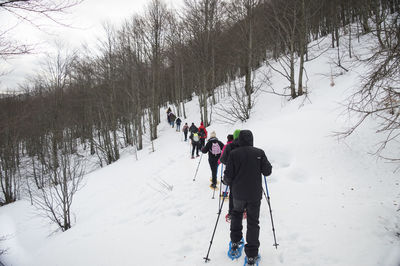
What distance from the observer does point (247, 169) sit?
3.22 meters

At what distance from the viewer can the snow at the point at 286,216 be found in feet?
11.5

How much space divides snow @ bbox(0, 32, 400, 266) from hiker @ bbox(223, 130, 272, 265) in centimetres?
52

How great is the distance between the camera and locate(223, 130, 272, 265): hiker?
318 centimetres

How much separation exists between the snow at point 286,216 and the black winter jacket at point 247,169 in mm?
1275

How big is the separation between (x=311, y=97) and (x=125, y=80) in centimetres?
1741

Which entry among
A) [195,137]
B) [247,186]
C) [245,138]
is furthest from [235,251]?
[195,137]

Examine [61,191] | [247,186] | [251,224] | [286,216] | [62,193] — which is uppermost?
[247,186]

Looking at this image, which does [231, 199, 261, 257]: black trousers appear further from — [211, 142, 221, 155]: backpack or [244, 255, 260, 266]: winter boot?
[211, 142, 221, 155]: backpack

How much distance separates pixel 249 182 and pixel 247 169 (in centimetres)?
22

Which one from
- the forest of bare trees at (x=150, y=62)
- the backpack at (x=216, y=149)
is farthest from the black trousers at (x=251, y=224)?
the forest of bare trees at (x=150, y=62)

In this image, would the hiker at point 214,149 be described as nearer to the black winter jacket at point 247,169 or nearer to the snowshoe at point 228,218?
the snowshoe at point 228,218

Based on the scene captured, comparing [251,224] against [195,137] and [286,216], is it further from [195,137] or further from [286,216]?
[195,137]

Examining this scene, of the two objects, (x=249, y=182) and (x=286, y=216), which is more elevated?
(x=249, y=182)

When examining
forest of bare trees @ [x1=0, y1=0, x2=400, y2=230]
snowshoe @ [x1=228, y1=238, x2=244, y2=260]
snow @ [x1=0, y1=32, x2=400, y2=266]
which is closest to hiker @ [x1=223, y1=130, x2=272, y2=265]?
snowshoe @ [x1=228, y1=238, x2=244, y2=260]
